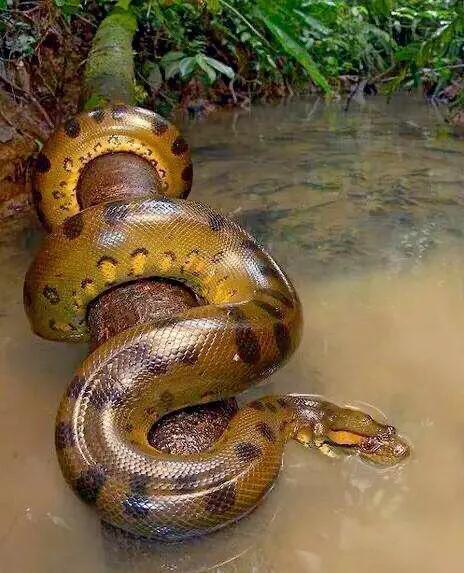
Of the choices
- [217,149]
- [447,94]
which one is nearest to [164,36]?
[217,149]

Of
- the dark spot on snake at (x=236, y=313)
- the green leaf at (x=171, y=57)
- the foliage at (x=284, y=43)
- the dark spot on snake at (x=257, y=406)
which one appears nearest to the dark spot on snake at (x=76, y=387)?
the dark spot on snake at (x=236, y=313)

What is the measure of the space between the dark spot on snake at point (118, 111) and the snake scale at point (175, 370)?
1.19 m

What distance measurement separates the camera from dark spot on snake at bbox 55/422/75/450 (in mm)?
1937

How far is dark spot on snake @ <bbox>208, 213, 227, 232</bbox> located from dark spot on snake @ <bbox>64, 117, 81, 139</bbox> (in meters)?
1.31

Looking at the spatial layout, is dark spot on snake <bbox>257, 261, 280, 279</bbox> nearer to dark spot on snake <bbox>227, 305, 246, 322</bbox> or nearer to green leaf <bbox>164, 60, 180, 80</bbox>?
dark spot on snake <bbox>227, 305, 246, 322</bbox>

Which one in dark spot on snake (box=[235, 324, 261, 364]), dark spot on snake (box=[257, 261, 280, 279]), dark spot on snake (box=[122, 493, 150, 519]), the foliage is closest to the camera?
dark spot on snake (box=[122, 493, 150, 519])

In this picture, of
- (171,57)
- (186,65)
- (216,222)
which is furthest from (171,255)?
(171,57)

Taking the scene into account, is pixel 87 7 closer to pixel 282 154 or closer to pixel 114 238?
pixel 282 154

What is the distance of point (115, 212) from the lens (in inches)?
107

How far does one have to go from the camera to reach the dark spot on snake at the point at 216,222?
2809mm

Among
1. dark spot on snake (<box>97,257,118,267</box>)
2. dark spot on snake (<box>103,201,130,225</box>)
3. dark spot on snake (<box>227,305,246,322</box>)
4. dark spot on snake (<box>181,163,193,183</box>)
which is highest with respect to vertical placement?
dark spot on snake (<box>103,201,130,225</box>)

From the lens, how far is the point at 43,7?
639 cm

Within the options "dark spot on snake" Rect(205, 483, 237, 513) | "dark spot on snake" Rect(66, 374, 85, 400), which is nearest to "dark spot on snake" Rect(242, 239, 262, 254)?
"dark spot on snake" Rect(66, 374, 85, 400)

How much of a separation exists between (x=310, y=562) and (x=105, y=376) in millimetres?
828
